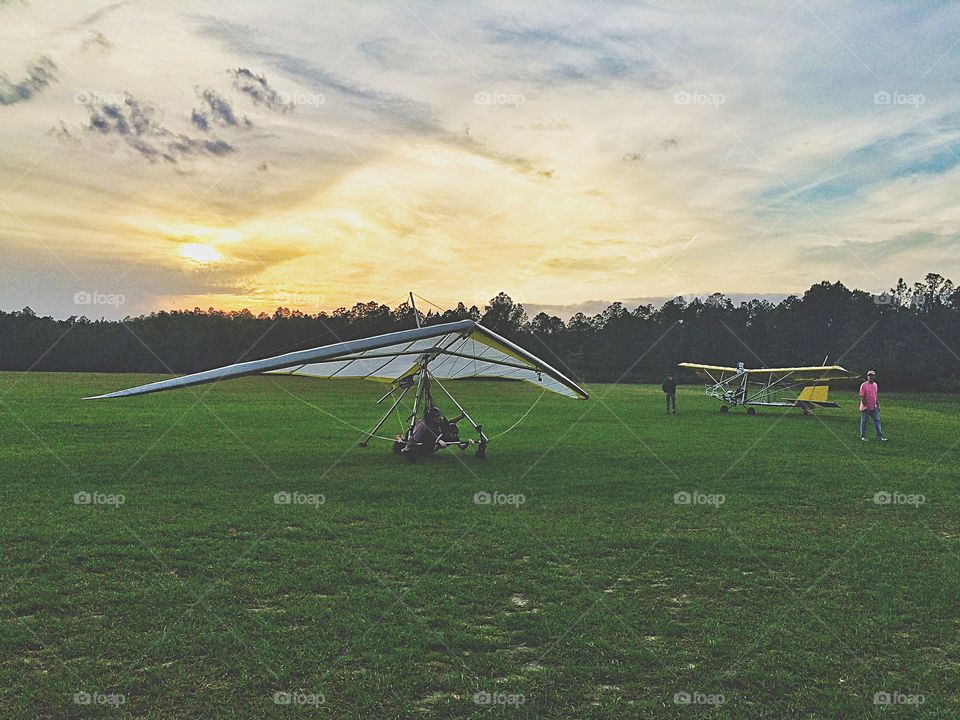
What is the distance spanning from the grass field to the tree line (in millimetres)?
49775

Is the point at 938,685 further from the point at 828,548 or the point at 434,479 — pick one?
the point at 434,479

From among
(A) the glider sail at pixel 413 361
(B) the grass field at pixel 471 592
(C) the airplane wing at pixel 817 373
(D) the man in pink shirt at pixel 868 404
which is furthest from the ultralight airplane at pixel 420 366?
(C) the airplane wing at pixel 817 373

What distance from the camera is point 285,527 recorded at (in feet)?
25.5

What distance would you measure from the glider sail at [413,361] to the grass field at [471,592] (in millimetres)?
1777

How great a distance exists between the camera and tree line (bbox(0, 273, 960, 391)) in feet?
238

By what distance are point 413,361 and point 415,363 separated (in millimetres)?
262

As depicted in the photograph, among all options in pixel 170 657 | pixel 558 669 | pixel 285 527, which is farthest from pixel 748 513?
pixel 170 657

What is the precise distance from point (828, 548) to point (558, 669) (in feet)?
14.5

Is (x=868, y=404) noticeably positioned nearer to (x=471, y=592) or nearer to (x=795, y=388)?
(x=795, y=388)

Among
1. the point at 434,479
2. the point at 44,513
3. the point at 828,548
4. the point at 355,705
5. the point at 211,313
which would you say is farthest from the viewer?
the point at 211,313

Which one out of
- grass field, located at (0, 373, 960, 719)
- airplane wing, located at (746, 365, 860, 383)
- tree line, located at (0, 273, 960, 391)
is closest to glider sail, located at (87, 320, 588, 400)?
grass field, located at (0, 373, 960, 719)

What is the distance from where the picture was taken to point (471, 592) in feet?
18.9

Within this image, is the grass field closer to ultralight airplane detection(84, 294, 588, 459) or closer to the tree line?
ultralight airplane detection(84, 294, 588, 459)

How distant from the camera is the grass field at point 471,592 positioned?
414 cm
